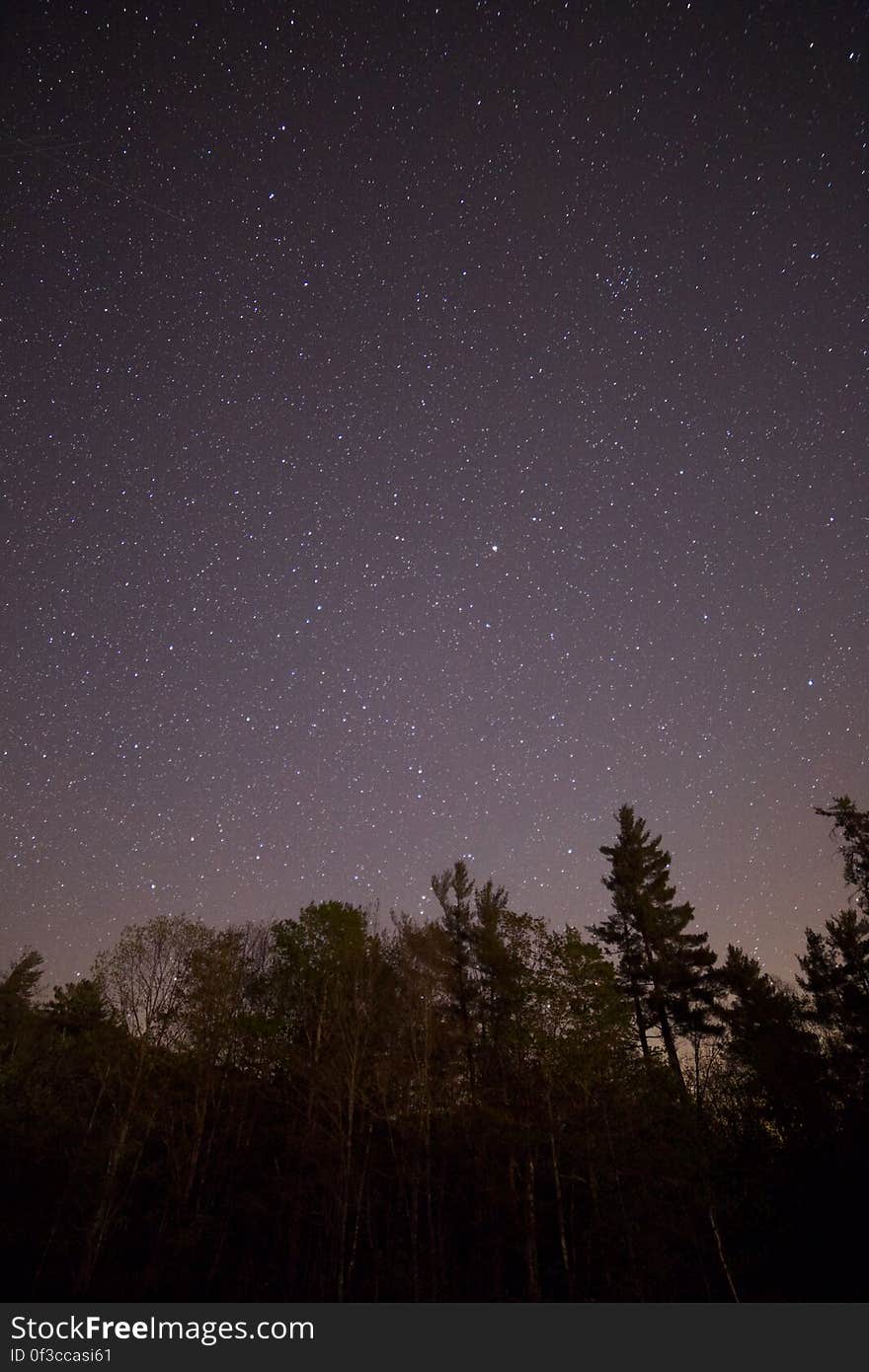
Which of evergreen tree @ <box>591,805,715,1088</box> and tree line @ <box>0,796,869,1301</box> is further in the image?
evergreen tree @ <box>591,805,715,1088</box>

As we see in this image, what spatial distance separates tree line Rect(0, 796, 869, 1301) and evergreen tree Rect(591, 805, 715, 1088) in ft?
0.44

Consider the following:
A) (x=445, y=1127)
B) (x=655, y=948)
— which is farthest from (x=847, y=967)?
(x=445, y=1127)

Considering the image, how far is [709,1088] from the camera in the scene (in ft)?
82.4

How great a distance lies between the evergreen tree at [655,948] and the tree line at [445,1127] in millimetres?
135

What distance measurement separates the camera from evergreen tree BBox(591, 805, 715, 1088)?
2662 cm

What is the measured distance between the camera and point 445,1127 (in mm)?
21266

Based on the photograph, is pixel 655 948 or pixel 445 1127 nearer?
pixel 445 1127

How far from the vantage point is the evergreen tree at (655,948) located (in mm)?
26625

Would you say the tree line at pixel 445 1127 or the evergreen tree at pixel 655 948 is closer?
the tree line at pixel 445 1127

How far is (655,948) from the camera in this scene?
28.1m

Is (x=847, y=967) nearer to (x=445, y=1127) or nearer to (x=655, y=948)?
(x=655, y=948)

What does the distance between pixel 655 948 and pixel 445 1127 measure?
12.4 meters
